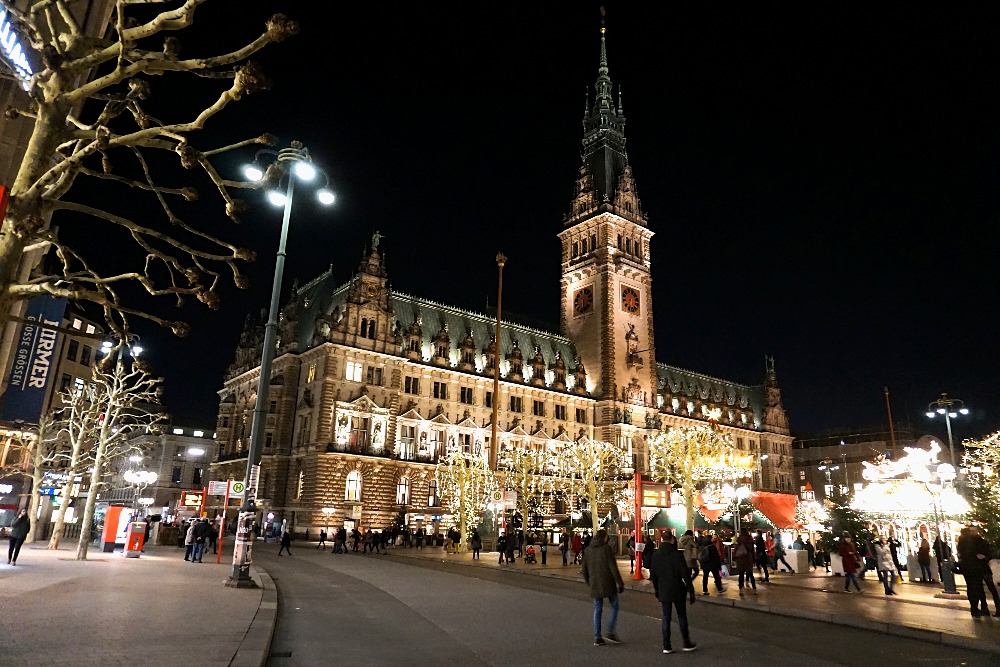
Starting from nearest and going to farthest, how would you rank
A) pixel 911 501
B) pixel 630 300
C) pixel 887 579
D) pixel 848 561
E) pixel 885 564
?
pixel 887 579 < pixel 885 564 < pixel 848 561 < pixel 911 501 < pixel 630 300

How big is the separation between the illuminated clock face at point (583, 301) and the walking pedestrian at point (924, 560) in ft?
210

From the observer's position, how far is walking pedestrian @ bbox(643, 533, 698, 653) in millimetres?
11652

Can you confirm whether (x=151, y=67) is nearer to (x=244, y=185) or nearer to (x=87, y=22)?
(x=244, y=185)

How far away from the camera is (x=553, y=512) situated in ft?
251

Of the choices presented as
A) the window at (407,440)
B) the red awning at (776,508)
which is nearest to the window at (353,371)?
the window at (407,440)

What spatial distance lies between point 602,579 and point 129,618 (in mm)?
8453

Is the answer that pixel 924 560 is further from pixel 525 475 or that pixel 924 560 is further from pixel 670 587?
pixel 525 475

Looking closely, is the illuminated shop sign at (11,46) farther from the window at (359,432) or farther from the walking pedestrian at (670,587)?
the window at (359,432)

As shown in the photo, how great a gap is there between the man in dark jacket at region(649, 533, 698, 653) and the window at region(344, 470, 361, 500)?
53.9 m

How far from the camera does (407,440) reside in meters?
69.4

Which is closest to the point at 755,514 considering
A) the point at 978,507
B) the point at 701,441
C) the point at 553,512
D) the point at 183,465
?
the point at 701,441

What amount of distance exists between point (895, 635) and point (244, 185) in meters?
15.4

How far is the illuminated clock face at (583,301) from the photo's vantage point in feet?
298

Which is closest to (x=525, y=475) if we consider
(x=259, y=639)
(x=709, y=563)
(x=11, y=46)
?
(x=709, y=563)
